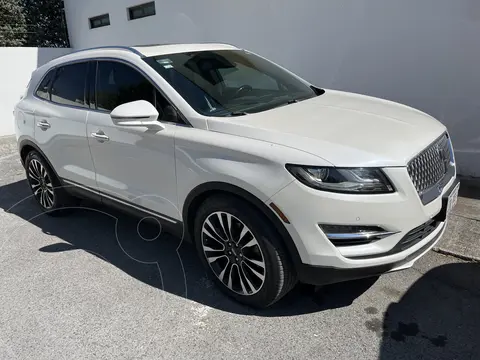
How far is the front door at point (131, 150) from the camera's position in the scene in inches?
123

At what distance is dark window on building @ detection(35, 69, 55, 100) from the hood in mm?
2554

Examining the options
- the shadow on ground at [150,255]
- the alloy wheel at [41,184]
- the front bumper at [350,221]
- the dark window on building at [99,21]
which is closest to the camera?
the front bumper at [350,221]

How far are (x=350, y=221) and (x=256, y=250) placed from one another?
67cm

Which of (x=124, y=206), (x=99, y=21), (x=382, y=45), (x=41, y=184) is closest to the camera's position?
(x=124, y=206)

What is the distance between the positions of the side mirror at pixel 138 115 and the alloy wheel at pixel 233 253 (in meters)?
0.83

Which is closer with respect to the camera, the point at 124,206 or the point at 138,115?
the point at 138,115

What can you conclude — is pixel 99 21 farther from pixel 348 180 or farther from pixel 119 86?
pixel 348 180

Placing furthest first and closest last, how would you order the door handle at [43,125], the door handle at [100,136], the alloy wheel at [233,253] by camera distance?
the door handle at [43,125]
the door handle at [100,136]
the alloy wheel at [233,253]

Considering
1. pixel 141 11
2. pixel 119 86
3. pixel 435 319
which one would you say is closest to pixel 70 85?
pixel 119 86

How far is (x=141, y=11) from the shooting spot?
916 centimetres

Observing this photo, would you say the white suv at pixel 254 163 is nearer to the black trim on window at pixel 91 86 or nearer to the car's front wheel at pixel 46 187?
the black trim on window at pixel 91 86

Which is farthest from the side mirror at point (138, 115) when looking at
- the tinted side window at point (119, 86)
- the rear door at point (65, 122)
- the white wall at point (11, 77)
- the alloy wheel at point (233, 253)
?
the white wall at point (11, 77)

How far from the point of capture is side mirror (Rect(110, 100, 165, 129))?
299 cm

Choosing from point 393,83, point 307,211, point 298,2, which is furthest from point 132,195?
point 298,2
